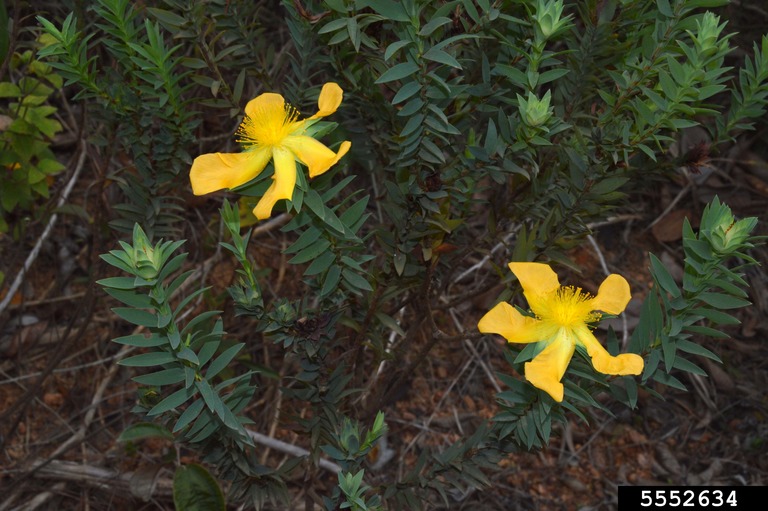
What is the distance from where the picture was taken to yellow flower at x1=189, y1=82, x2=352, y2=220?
61.2 inches

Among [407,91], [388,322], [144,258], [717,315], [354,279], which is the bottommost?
[388,322]

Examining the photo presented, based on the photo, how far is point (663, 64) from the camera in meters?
1.76

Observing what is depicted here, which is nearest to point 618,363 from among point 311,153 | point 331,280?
point 331,280

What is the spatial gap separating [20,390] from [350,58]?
5.44ft

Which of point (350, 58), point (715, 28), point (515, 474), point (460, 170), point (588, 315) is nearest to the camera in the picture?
point (715, 28)

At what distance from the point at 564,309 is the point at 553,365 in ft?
0.43

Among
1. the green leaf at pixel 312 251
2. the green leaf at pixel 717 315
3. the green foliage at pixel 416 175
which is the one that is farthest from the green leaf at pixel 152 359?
the green leaf at pixel 717 315

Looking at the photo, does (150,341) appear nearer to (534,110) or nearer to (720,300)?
(534,110)

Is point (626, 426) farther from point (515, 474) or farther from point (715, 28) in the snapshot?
point (715, 28)

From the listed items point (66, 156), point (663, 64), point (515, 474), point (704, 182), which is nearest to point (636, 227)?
point (704, 182)

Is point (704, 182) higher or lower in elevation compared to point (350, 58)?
lower

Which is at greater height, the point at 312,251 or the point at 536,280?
the point at 312,251

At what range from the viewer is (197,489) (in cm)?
219

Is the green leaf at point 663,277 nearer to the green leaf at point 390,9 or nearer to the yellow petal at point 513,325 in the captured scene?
the yellow petal at point 513,325
